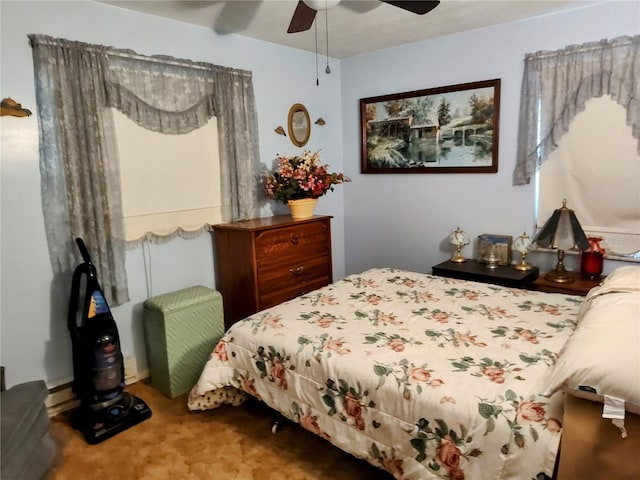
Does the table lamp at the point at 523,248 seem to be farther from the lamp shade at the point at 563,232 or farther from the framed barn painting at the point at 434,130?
the framed barn painting at the point at 434,130

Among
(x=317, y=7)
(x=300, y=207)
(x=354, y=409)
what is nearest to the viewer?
(x=354, y=409)

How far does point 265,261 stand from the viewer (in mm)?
3041

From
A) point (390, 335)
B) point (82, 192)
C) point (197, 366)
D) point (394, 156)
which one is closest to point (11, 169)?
point (82, 192)

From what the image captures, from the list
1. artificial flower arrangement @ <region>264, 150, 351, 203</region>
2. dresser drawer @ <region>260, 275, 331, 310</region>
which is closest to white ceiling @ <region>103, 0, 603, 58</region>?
artificial flower arrangement @ <region>264, 150, 351, 203</region>

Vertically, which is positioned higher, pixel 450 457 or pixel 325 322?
pixel 325 322

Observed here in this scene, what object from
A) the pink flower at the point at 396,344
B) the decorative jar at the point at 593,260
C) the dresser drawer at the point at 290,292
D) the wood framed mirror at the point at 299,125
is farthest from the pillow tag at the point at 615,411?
the wood framed mirror at the point at 299,125

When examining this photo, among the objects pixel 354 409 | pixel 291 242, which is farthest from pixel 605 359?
pixel 291 242

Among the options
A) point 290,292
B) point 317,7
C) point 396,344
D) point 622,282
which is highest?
point 317,7

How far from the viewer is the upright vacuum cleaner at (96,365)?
229 centimetres

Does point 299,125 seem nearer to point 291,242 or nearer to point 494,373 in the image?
point 291,242

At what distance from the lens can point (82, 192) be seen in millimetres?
2498

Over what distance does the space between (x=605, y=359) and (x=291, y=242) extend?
88.6 inches

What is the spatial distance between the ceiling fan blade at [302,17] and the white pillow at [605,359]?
189 centimetres

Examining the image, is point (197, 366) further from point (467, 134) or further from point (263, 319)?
point (467, 134)
